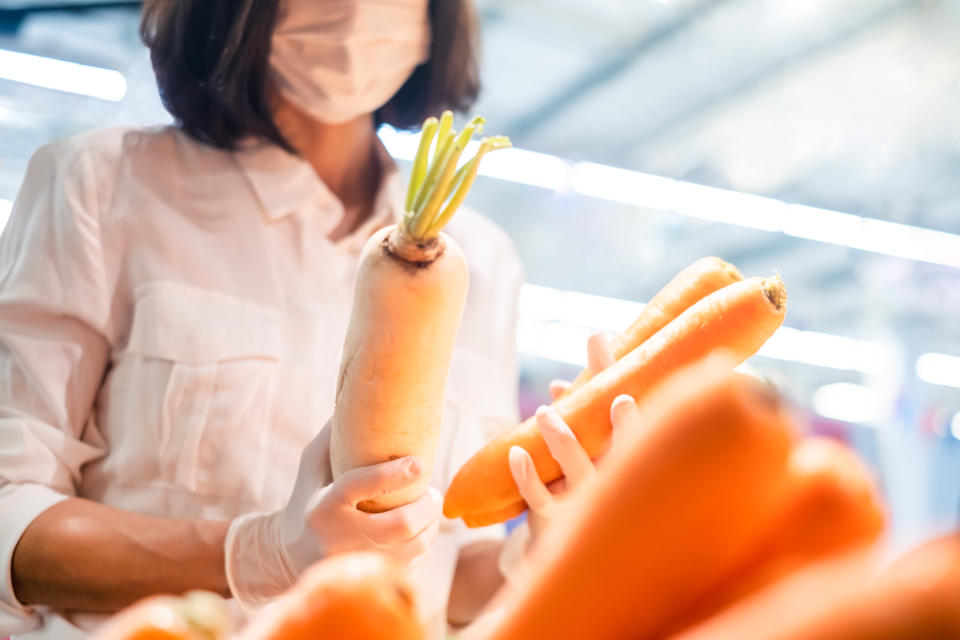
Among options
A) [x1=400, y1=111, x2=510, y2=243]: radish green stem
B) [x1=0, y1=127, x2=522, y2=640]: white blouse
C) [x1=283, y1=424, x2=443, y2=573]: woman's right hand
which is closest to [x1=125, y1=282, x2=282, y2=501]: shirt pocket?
[x1=0, y1=127, x2=522, y2=640]: white blouse

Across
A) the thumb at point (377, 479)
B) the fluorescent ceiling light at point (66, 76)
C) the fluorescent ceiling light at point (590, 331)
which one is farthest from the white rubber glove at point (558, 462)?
the fluorescent ceiling light at point (590, 331)

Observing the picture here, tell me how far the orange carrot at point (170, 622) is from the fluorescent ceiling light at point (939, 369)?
667 cm

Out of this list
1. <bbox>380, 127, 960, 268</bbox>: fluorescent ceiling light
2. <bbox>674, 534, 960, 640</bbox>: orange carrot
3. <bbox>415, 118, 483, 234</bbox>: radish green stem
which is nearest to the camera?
<bbox>674, 534, 960, 640</bbox>: orange carrot

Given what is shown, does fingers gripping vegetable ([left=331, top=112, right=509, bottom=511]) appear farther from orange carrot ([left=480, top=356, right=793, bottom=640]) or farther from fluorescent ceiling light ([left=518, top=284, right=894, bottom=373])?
fluorescent ceiling light ([left=518, top=284, right=894, bottom=373])

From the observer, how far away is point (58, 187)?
3.57 feet

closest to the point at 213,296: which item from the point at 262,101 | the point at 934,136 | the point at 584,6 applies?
the point at 262,101

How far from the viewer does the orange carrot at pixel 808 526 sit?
0.28 metres

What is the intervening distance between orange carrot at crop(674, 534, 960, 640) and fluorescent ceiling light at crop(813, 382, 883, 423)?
7.43 metres

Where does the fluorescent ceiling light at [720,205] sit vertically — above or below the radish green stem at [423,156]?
above

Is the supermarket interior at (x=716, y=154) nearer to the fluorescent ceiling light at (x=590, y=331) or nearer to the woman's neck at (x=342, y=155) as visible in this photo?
the fluorescent ceiling light at (x=590, y=331)

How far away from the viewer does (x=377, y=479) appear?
723 millimetres

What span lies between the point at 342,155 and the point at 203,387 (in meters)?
0.43

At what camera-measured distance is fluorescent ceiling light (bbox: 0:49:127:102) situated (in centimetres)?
308

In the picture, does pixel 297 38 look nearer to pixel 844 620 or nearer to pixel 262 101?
pixel 262 101
